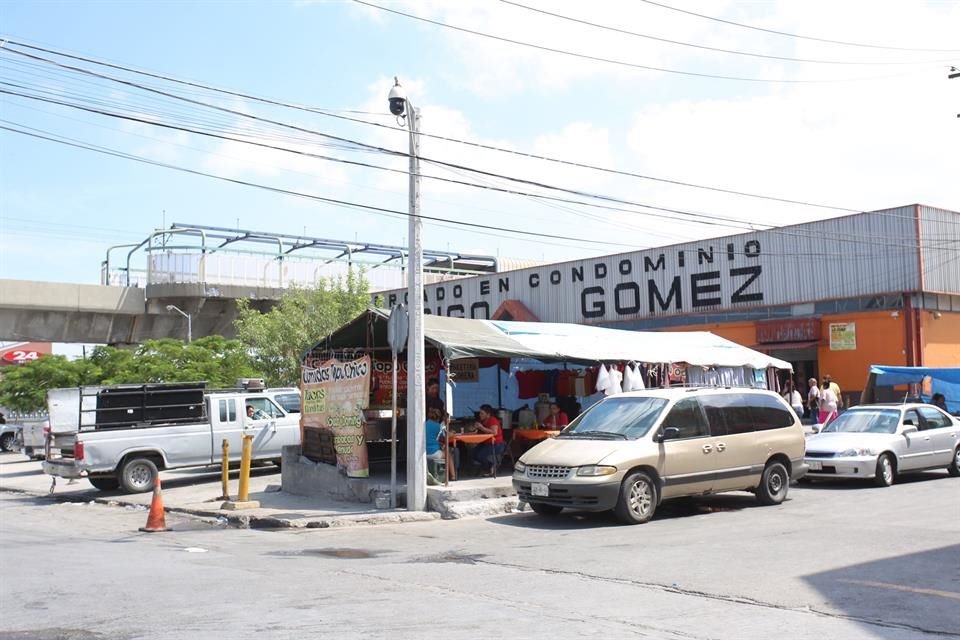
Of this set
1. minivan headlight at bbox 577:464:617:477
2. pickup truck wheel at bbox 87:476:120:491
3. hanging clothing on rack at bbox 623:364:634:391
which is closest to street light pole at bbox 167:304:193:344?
pickup truck wheel at bbox 87:476:120:491

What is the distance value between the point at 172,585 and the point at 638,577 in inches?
173

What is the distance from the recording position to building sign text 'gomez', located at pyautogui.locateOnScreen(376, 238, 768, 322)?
3569 cm

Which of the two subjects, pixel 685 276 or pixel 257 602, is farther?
pixel 685 276

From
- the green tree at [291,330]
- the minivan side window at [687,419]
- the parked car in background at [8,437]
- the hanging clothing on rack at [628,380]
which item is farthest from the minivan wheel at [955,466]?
the parked car in background at [8,437]

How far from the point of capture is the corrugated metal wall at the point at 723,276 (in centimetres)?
3138

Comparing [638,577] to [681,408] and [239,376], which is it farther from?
[239,376]

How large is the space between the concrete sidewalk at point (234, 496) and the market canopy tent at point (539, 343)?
2.88 meters

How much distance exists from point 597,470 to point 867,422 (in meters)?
7.81

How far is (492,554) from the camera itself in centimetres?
1078

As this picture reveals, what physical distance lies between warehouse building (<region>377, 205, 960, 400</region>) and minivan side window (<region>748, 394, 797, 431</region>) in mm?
17972

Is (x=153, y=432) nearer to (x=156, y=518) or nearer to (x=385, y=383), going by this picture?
(x=385, y=383)

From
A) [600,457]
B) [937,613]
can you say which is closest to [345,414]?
[600,457]

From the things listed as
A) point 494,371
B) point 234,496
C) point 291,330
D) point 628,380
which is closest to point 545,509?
point 628,380

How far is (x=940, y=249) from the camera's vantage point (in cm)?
3109
